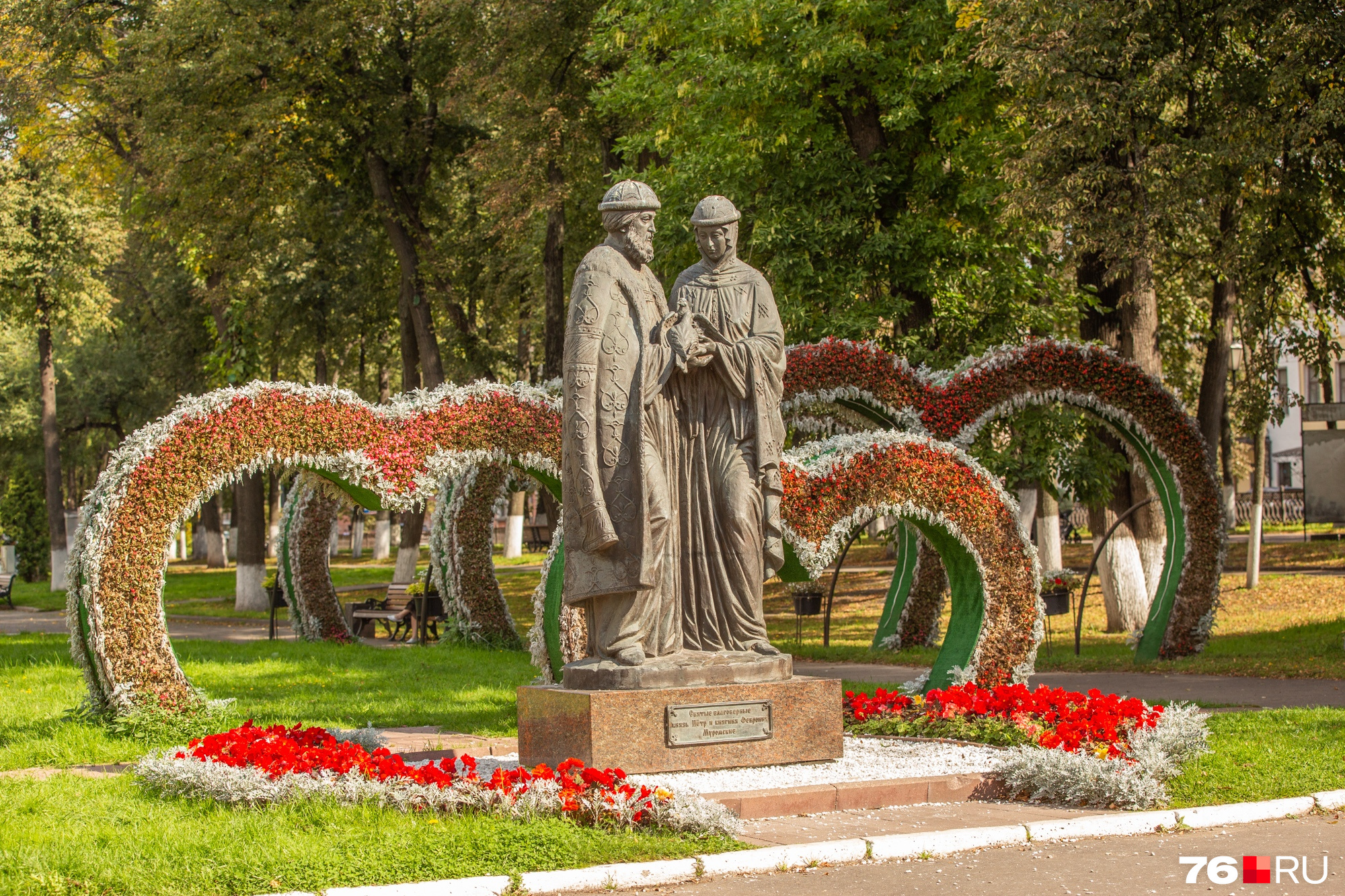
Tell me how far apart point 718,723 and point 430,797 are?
1.93 metres

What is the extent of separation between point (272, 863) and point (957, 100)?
14305 millimetres

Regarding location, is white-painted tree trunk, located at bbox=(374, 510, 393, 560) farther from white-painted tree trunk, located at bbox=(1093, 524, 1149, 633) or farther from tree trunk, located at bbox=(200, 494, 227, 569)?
white-painted tree trunk, located at bbox=(1093, 524, 1149, 633)

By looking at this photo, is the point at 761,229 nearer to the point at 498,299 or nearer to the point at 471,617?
the point at 471,617

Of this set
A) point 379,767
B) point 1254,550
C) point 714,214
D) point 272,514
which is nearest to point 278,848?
point 379,767

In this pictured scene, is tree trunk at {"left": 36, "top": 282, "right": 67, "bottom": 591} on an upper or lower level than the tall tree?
lower

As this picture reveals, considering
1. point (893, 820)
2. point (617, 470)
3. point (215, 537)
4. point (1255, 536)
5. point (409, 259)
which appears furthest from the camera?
point (215, 537)

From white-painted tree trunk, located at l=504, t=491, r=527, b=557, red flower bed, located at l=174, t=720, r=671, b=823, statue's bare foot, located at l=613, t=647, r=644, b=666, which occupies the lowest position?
red flower bed, located at l=174, t=720, r=671, b=823

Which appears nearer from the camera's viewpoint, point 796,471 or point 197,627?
point 796,471

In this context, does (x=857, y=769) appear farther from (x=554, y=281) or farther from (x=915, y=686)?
(x=554, y=281)

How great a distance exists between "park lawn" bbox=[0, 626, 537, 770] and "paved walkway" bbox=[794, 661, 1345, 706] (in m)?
4.07

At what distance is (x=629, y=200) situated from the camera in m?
8.39

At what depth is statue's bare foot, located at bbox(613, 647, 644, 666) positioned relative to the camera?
790 centimetres

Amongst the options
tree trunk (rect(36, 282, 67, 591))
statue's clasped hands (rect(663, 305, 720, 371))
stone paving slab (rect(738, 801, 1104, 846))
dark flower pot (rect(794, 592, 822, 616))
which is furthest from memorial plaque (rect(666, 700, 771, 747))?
tree trunk (rect(36, 282, 67, 591))

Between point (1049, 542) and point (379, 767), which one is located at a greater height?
point (1049, 542)
